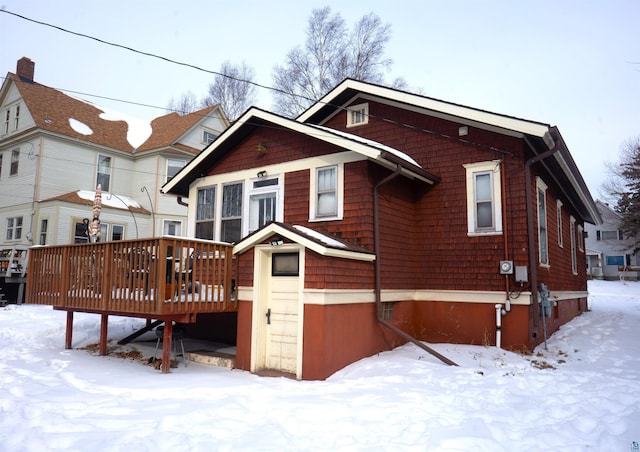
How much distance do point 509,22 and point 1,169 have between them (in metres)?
22.0

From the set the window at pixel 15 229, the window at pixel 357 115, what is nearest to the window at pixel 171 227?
the window at pixel 15 229

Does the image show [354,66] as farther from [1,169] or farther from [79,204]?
[1,169]

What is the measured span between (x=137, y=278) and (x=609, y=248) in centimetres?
4661

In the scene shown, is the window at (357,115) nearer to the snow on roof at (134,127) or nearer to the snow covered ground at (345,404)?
the snow covered ground at (345,404)

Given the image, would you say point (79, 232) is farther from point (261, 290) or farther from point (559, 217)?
point (559, 217)

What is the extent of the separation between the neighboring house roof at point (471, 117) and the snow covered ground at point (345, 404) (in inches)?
170

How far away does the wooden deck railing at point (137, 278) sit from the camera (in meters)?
8.25

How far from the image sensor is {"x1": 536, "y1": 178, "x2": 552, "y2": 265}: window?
10.7 m

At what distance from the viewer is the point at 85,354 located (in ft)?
32.6

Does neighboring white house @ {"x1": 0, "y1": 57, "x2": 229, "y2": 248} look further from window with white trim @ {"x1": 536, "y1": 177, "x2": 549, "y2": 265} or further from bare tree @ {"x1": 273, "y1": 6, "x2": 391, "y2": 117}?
window with white trim @ {"x1": 536, "y1": 177, "x2": 549, "y2": 265}

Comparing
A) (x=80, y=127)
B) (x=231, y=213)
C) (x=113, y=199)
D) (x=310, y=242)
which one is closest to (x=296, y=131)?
(x=231, y=213)

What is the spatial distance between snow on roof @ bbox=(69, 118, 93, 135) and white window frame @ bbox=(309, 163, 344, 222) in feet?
50.8

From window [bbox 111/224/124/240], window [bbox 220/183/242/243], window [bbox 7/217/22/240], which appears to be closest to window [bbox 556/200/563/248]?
window [bbox 220/183/242/243]

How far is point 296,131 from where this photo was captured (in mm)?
10680
